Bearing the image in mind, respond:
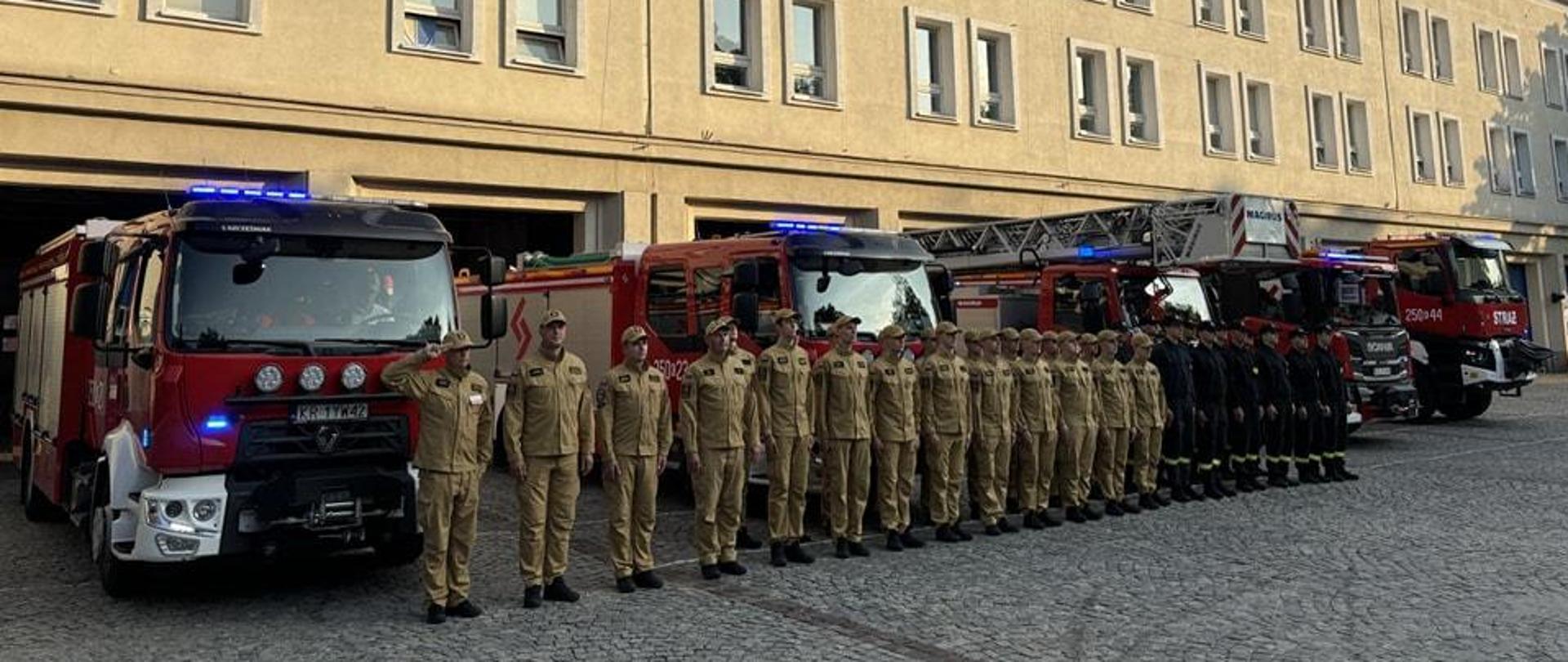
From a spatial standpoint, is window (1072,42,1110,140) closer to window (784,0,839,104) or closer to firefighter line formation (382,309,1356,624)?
window (784,0,839,104)

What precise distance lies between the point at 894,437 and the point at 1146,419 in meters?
2.84

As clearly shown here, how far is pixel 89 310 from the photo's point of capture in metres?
6.19

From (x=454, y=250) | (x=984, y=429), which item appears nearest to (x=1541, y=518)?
(x=984, y=429)

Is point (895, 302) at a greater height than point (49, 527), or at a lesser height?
greater

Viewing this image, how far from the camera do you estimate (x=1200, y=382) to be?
9.73 meters

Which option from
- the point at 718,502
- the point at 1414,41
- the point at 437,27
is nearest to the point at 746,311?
the point at 718,502

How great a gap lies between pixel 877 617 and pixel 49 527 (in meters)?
7.24

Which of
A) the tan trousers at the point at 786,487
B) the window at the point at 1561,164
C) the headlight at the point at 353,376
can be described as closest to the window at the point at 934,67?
the tan trousers at the point at 786,487

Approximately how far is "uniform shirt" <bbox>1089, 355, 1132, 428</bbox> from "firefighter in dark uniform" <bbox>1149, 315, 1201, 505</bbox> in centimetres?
68

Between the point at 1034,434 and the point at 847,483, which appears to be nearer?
the point at 847,483

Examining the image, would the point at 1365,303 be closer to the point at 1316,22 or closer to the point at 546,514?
the point at 546,514

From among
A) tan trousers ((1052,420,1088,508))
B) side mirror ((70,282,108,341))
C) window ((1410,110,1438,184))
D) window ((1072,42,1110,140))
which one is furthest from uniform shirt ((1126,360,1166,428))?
window ((1410,110,1438,184))

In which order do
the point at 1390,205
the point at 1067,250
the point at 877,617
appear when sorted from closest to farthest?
the point at 877,617 → the point at 1067,250 → the point at 1390,205

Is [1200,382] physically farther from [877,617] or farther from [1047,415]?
[877,617]
